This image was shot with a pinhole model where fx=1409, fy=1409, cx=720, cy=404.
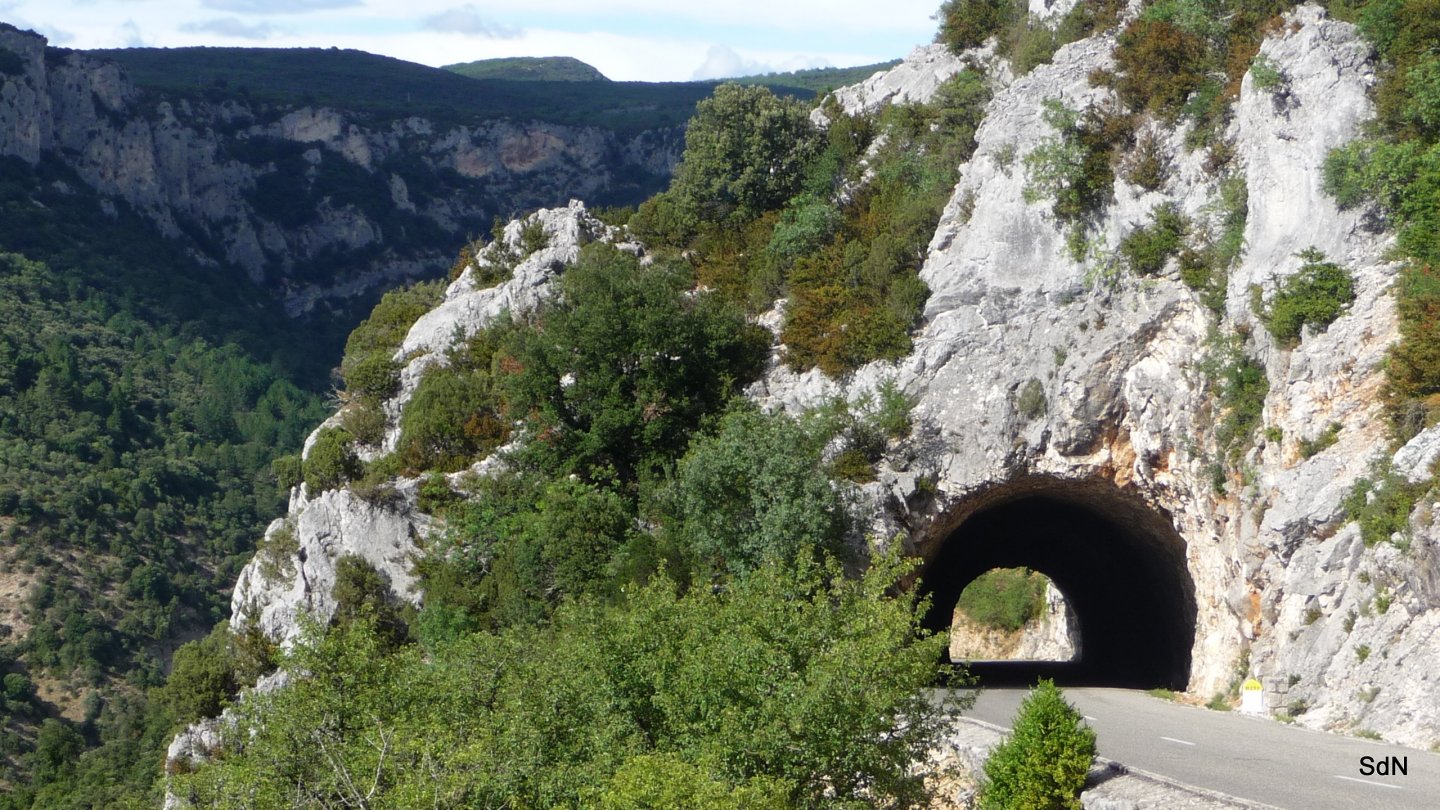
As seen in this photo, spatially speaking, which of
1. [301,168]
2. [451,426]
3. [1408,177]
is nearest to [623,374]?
[451,426]

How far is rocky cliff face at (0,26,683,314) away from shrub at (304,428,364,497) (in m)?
87.3

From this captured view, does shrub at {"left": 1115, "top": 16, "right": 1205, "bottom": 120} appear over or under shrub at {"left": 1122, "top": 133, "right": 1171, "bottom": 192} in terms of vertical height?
over

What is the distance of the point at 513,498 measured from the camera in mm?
34375

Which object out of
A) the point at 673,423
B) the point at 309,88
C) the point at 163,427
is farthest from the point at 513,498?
the point at 309,88

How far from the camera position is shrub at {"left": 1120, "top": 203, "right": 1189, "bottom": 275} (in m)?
30.0

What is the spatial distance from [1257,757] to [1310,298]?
1117 cm

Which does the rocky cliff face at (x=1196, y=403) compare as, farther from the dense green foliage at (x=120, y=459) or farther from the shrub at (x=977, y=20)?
the dense green foliage at (x=120, y=459)

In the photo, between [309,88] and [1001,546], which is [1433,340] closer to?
[1001,546]

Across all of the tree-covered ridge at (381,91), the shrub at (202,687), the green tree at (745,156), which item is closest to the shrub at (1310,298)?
the green tree at (745,156)

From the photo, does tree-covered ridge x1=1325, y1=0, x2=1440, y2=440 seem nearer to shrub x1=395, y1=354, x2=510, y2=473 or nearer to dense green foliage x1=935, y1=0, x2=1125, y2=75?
dense green foliage x1=935, y1=0, x2=1125, y2=75

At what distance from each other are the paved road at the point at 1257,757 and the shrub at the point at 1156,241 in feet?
31.9

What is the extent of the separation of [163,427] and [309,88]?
300 ft

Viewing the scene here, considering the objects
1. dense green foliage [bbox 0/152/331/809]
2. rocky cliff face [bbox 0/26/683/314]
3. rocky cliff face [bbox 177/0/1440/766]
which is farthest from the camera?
rocky cliff face [bbox 0/26/683/314]

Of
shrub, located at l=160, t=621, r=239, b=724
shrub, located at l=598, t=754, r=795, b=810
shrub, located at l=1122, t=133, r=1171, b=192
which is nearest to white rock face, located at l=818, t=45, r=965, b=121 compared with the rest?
shrub, located at l=1122, t=133, r=1171, b=192
